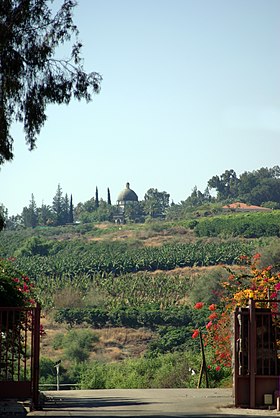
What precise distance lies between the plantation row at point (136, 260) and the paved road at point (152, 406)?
7410 centimetres

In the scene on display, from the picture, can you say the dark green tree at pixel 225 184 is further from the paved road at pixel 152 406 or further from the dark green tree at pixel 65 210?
the paved road at pixel 152 406

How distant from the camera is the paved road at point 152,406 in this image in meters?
15.9

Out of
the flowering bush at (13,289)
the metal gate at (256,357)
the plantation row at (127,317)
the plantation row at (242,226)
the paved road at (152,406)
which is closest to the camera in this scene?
the paved road at (152,406)

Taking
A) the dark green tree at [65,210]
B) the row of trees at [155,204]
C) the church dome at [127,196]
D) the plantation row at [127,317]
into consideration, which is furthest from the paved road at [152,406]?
the church dome at [127,196]

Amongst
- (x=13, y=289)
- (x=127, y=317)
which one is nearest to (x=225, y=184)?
(x=127, y=317)

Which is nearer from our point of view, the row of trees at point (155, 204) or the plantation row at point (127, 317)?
the plantation row at point (127, 317)

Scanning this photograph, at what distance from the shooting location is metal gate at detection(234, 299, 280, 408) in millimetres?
17000

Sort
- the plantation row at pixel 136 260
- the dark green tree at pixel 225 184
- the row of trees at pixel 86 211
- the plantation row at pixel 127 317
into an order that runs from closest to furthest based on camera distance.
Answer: the plantation row at pixel 127 317
the plantation row at pixel 136 260
the row of trees at pixel 86 211
the dark green tree at pixel 225 184

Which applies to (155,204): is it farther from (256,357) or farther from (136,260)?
(256,357)

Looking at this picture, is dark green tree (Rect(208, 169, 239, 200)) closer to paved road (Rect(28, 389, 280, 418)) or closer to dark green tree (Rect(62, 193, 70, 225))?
dark green tree (Rect(62, 193, 70, 225))

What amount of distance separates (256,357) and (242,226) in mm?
105630

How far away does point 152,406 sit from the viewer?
58.6 feet

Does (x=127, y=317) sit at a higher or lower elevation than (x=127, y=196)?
lower

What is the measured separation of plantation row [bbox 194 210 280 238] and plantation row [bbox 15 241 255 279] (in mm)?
6909
